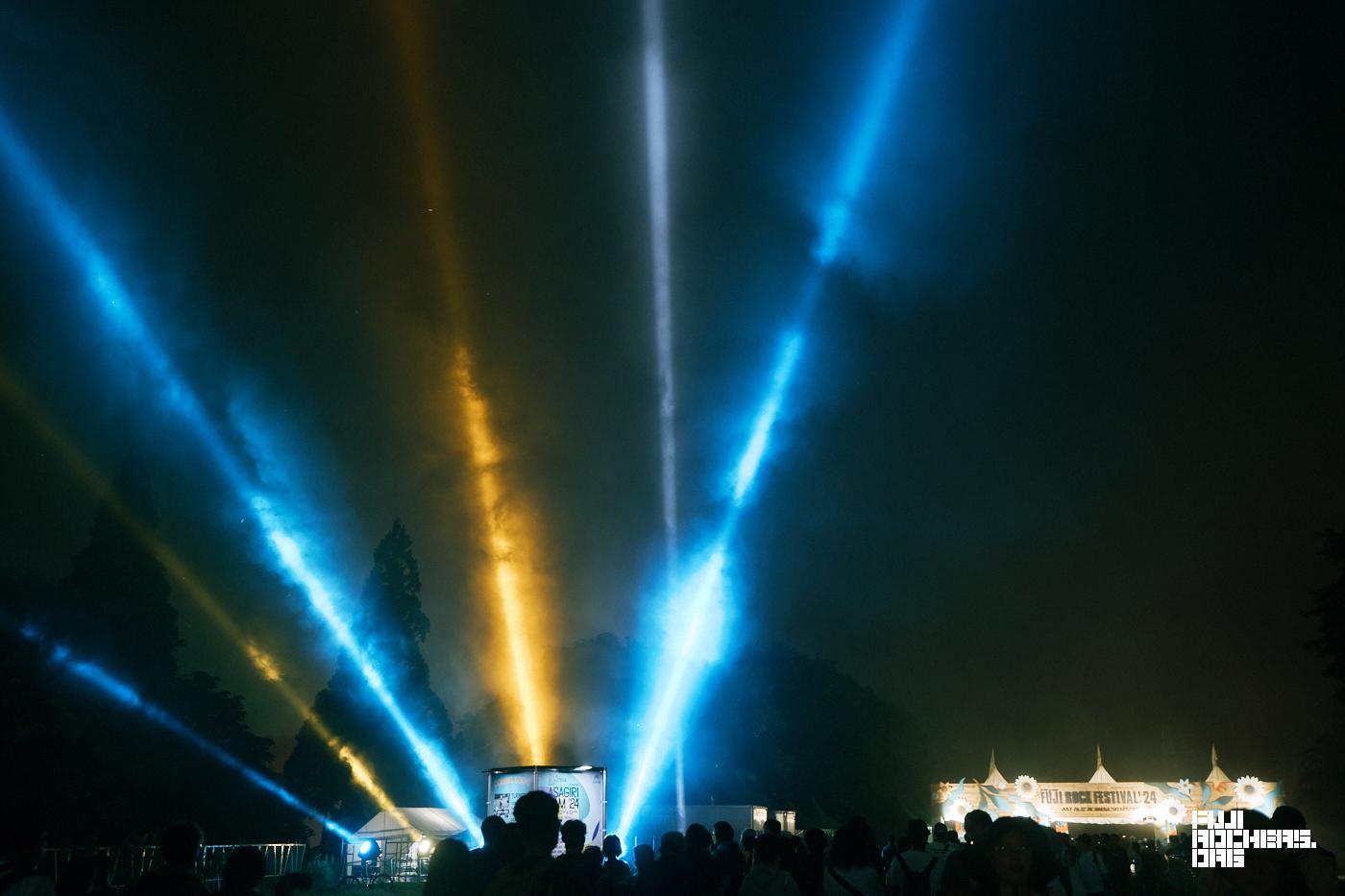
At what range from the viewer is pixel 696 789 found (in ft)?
246

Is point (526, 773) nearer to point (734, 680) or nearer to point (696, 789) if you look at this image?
point (696, 789)

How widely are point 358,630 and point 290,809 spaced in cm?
1084

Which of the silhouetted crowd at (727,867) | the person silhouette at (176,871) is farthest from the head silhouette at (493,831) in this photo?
the person silhouette at (176,871)

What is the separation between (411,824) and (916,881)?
34.0 meters

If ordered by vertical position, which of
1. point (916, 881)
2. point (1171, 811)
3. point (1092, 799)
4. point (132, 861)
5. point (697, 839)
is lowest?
point (1171, 811)

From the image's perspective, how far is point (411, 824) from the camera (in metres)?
39.6

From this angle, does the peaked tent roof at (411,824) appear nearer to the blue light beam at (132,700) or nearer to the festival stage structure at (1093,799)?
the blue light beam at (132,700)

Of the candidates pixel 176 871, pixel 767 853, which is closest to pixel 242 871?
pixel 176 871

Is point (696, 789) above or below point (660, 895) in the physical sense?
below

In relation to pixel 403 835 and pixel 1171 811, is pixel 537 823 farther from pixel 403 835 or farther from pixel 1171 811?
pixel 1171 811

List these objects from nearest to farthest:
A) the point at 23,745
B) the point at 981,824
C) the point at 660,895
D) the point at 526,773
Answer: the point at 981,824 → the point at 660,895 → the point at 526,773 → the point at 23,745

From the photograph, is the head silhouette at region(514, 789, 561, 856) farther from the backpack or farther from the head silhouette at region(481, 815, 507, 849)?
the backpack

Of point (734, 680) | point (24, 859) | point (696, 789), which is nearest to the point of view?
point (24, 859)

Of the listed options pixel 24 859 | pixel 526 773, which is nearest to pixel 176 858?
pixel 24 859
